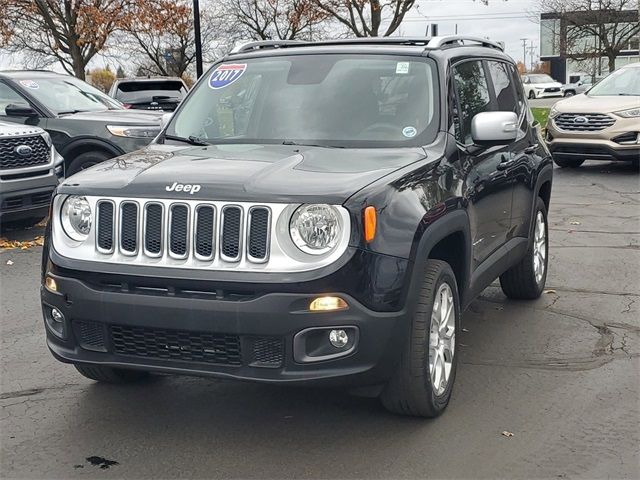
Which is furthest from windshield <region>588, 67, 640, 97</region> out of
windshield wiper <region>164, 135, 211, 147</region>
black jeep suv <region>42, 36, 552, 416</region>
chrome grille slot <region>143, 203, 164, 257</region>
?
chrome grille slot <region>143, 203, 164, 257</region>

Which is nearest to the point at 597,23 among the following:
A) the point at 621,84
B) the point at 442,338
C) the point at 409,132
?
the point at 621,84

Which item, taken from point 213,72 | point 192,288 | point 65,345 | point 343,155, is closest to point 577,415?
point 343,155

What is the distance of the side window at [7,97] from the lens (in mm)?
11219

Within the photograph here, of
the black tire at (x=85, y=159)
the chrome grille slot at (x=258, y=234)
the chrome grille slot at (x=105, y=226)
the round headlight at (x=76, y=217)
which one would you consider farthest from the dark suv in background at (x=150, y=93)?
the chrome grille slot at (x=258, y=234)

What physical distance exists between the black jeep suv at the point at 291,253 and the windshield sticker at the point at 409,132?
1 cm

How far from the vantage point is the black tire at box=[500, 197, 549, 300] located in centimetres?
615

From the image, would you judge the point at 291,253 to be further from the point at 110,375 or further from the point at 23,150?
the point at 23,150

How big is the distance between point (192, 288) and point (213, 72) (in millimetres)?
2310

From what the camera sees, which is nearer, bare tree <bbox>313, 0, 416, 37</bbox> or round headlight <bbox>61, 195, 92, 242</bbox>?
round headlight <bbox>61, 195, 92, 242</bbox>

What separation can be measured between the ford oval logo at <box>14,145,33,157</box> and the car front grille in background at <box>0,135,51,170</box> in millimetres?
11

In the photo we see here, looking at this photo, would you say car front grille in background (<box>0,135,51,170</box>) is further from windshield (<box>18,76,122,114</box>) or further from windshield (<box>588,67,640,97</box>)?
windshield (<box>588,67,640,97</box>)

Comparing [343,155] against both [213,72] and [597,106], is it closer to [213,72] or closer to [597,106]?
[213,72]

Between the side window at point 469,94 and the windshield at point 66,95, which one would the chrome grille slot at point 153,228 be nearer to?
the side window at point 469,94

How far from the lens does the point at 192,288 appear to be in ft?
11.8
